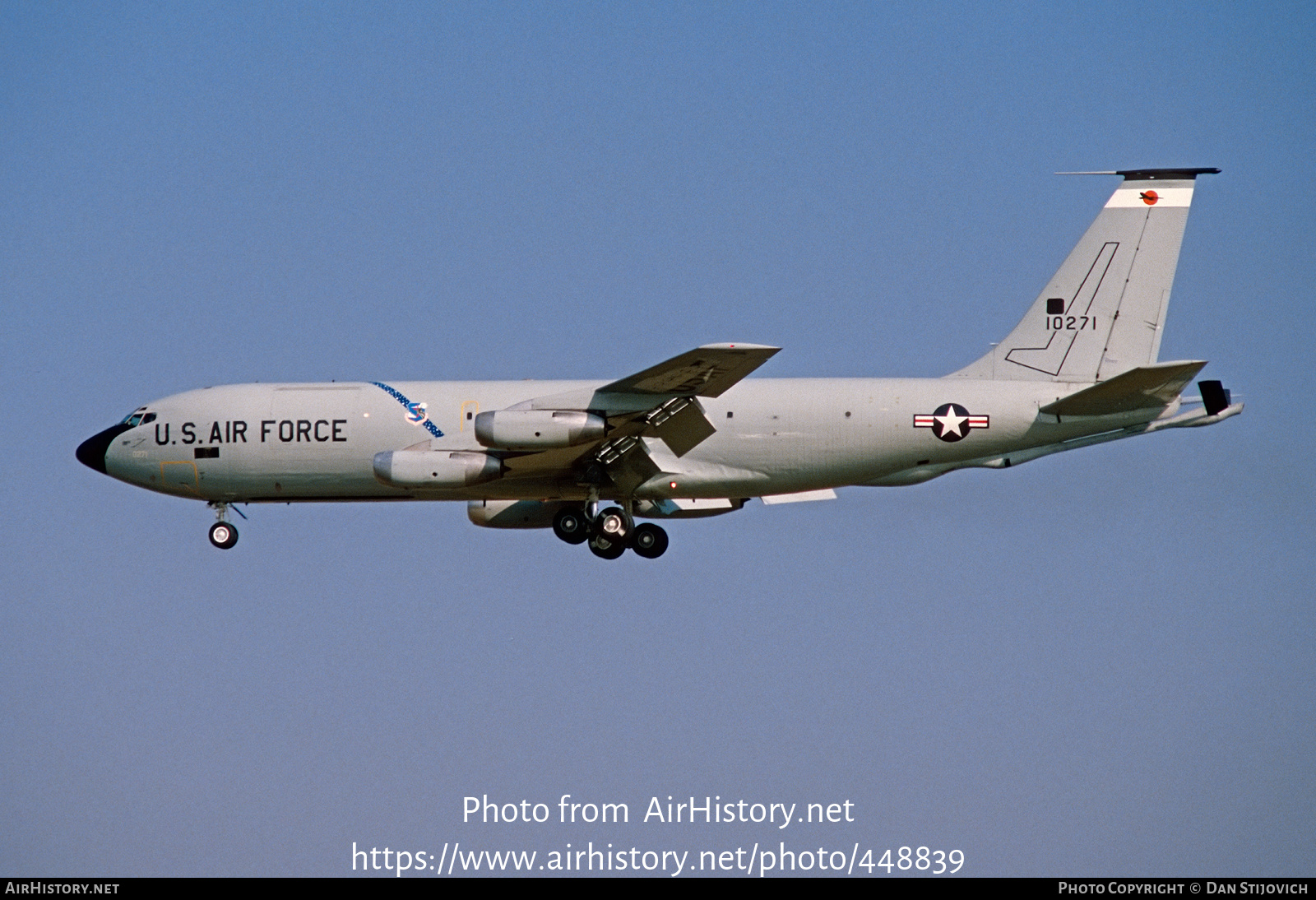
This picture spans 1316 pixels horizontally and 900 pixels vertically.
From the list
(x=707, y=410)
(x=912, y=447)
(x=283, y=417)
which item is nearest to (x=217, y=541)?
(x=283, y=417)

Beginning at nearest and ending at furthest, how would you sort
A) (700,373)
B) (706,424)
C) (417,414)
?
1. (700,373)
2. (706,424)
3. (417,414)

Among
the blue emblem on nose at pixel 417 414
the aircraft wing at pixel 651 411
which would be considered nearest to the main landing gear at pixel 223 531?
the blue emblem on nose at pixel 417 414

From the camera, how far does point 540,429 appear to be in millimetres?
31016

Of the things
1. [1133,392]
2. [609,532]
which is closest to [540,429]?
[609,532]

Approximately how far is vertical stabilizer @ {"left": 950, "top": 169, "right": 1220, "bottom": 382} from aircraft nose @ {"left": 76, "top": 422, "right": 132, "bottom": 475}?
18.2 metres

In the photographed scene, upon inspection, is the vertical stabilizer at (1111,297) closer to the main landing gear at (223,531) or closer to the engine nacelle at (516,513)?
the engine nacelle at (516,513)

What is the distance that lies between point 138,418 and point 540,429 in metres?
10.7

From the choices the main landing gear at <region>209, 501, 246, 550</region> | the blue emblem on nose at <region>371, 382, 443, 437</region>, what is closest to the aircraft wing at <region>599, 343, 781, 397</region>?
the blue emblem on nose at <region>371, 382, 443, 437</region>

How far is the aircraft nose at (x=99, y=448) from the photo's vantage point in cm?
3659

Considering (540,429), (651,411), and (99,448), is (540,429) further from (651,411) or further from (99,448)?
(99,448)

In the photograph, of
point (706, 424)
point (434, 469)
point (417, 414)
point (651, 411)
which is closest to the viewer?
point (651, 411)

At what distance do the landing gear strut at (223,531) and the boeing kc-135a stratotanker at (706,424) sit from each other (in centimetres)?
4

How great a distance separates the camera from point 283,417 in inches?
1375

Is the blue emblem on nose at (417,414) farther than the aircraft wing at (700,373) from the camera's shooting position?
Yes
